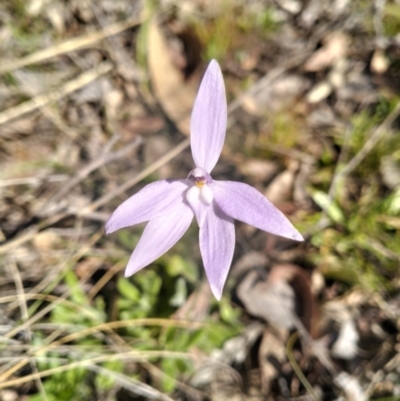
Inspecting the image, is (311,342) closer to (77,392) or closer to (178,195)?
(77,392)

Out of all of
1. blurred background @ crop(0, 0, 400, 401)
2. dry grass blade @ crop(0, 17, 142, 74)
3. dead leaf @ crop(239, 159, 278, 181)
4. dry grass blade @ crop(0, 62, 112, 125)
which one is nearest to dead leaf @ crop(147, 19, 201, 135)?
blurred background @ crop(0, 0, 400, 401)

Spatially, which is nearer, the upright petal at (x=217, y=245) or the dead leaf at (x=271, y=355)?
the upright petal at (x=217, y=245)

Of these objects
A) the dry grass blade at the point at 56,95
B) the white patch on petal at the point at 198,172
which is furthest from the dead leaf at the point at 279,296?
the dry grass blade at the point at 56,95

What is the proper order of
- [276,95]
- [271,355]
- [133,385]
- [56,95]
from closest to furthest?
[133,385], [271,355], [56,95], [276,95]

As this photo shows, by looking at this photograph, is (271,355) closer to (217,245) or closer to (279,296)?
(279,296)

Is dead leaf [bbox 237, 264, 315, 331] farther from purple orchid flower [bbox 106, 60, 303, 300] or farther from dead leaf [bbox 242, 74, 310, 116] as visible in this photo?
purple orchid flower [bbox 106, 60, 303, 300]

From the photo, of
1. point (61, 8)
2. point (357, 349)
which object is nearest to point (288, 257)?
point (357, 349)

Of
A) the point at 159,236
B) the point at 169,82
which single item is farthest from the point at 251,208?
the point at 169,82

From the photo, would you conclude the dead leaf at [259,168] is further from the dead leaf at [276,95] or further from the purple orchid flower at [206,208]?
the purple orchid flower at [206,208]
